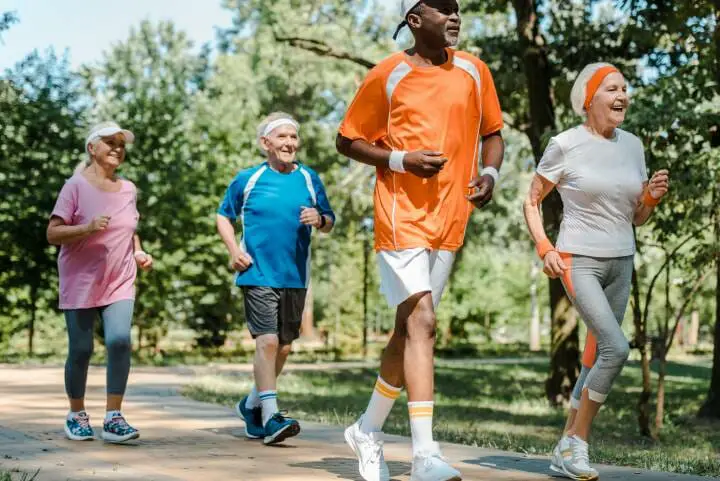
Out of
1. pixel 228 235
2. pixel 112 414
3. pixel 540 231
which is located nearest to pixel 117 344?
pixel 112 414

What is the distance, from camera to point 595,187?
5812 millimetres

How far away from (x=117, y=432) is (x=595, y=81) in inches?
138

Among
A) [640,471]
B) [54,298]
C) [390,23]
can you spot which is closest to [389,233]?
[640,471]

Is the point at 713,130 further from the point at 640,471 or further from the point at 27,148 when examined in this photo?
the point at 27,148

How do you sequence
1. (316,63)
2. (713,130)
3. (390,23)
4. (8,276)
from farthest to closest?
(316,63), (390,23), (8,276), (713,130)

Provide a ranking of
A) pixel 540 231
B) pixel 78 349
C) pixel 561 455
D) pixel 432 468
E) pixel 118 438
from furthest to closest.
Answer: pixel 78 349 → pixel 118 438 → pixel 540 231 → pixel 561 455 → pixel 432 468

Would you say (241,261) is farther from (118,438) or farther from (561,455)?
(561,455)

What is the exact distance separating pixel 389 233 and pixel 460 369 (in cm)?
2109

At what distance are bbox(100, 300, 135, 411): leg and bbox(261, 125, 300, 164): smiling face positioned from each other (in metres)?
1.34

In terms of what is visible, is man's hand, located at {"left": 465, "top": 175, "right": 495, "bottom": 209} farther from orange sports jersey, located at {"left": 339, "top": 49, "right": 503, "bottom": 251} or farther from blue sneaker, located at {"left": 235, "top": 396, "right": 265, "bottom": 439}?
blue sneaker, located at {"left": 235, "top": 396, "right": 265, "bottom": 439}

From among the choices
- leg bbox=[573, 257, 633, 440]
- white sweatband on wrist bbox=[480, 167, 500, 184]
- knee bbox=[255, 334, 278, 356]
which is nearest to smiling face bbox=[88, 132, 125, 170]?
knee bbox=[255, 334, 278, 356]

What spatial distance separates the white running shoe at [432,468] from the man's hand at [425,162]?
1177 millimetres

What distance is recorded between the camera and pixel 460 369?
85.3 ft

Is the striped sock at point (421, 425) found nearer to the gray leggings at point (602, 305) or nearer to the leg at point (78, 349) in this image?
the gray leggings at point (602, 305)
